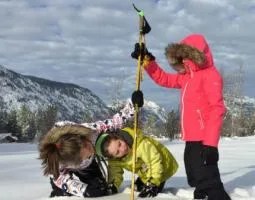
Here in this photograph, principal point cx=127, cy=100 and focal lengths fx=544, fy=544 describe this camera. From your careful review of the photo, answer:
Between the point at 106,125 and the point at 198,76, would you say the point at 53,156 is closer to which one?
the point at 106,125

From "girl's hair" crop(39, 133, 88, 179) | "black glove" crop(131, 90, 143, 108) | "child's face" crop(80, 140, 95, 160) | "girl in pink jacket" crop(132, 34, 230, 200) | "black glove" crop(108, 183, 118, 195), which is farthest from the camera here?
"black glove" crop(108, 183, 118, 195)

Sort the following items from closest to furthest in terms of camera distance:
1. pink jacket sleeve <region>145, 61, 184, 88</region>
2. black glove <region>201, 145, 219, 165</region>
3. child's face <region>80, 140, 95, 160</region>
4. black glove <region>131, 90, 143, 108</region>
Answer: black glove <region>201, 145, 219, 165</region>, black glove <region>131, 90, 143, 108</region>, child's face <region>80, 140, 95, 160</region>, pink jacket sleeve <region>145, 61, 184, 88</region>

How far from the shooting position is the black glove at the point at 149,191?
5.12 metres

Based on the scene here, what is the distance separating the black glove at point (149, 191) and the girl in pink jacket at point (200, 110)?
0.35 metres

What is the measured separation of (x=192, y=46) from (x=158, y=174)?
127cm

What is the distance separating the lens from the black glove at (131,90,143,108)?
4.87 m

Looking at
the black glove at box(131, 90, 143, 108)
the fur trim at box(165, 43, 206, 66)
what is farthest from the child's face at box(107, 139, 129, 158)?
the fur trim at box(165, 43, 206, 66)

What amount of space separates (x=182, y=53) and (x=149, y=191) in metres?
1.35

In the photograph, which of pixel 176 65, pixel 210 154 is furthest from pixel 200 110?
pixel 176 65

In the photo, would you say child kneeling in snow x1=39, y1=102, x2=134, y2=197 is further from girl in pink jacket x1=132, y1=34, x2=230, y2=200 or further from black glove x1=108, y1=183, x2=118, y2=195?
girl in pink jacket x1=132, y1=34, x2=230, y2=200

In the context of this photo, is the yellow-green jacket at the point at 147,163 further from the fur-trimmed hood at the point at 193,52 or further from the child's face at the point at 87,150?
the fur-trimmed hood at the point at 193,52

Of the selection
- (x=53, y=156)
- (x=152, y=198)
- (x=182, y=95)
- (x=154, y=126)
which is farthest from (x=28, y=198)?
(x=154, y=126)

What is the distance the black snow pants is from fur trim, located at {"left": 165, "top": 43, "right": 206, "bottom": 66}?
788 millimetres

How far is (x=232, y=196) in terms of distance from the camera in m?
5.04
